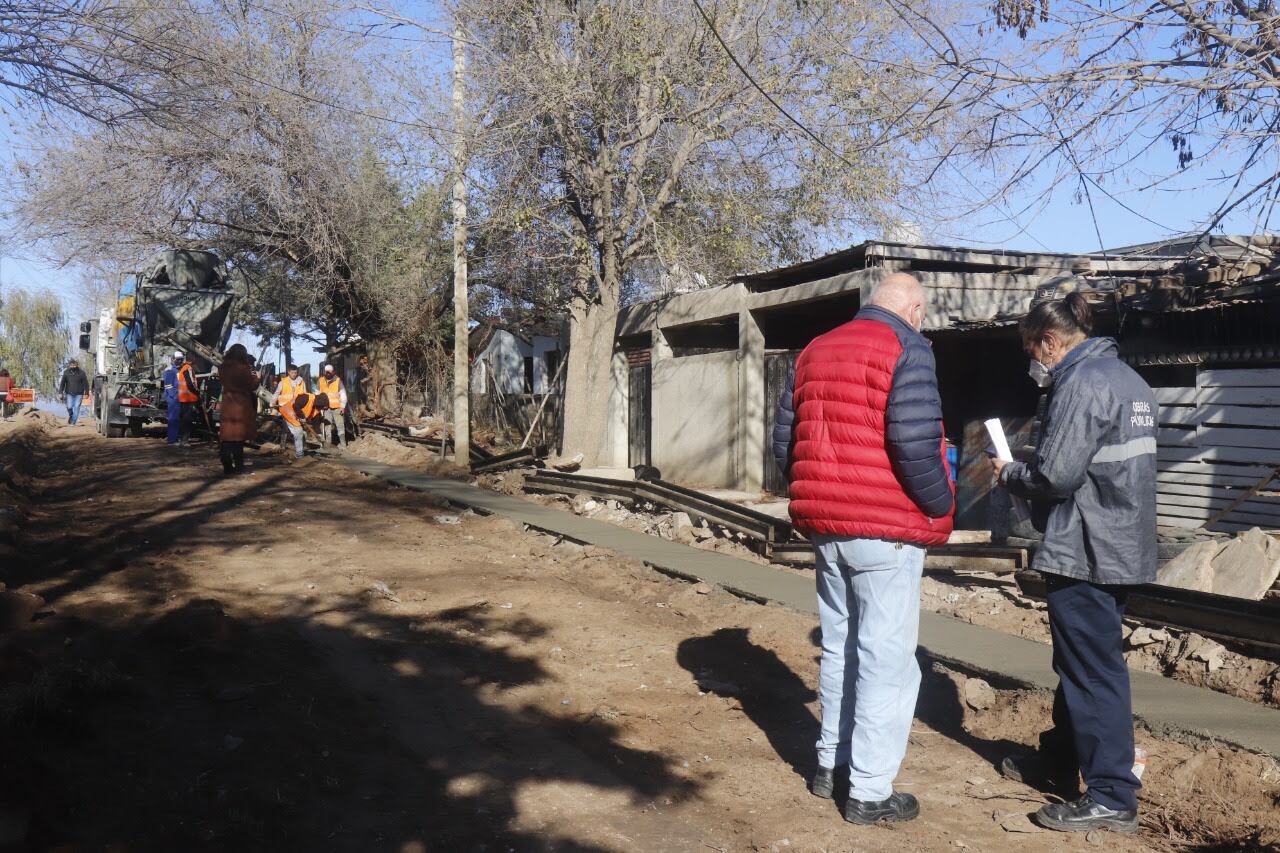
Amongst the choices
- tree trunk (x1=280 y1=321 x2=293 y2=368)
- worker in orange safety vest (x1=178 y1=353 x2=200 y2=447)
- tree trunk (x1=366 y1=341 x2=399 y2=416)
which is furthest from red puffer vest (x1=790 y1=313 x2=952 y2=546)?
tree trunk (x1=280 y1=321 x2=293 y2=368)

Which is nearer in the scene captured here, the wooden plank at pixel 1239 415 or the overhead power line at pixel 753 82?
the wooden plank at pixel 1239 415

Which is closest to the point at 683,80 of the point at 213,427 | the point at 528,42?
the point at 528,42

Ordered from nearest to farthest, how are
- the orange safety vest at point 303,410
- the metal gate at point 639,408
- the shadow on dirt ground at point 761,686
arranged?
the shadow on dirt ground at point 761,686, the orange safety vest at point 303,410, the metal gate at point 639,408

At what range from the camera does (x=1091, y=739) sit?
427 cm

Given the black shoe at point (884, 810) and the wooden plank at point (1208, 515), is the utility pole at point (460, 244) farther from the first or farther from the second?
the black shoe at point (884, 810)

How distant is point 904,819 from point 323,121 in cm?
2183

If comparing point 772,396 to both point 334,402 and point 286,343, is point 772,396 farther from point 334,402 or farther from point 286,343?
point 286,343

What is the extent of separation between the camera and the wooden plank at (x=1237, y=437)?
9.69 metres

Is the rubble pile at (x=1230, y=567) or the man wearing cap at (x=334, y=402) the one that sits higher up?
the man wearing cap at (x=334, y=402)

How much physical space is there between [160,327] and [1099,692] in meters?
Answer: 22.5

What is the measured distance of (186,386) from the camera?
21.6 meters

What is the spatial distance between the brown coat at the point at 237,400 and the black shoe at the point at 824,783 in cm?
1283

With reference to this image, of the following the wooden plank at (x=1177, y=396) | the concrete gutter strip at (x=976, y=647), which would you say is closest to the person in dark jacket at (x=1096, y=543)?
the concrete gutter strip at (x=976, y=647)

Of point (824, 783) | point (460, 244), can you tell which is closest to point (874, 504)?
point (824, 783)
